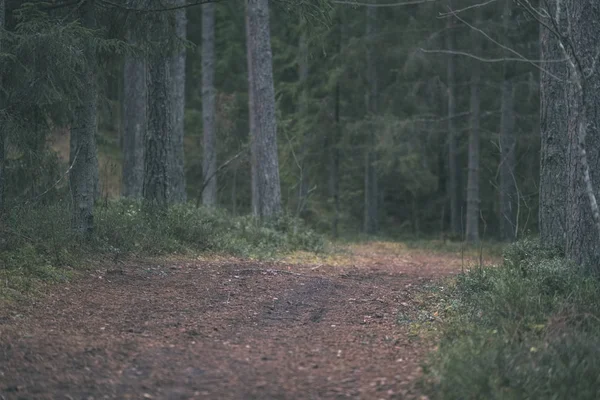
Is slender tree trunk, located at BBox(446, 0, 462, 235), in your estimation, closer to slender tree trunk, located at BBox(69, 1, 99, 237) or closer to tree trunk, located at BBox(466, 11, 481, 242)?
tree trunk, located at BBox(466, 11, 481, 242)

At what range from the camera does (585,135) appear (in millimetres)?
7871

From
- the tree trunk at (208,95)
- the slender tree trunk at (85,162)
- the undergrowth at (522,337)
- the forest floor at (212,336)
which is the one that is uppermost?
the tree trunk at (208,95)

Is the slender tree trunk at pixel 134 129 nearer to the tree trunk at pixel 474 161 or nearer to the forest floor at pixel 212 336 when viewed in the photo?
the tree trunk at pixel 474 161

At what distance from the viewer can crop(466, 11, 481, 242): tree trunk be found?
23578 mm

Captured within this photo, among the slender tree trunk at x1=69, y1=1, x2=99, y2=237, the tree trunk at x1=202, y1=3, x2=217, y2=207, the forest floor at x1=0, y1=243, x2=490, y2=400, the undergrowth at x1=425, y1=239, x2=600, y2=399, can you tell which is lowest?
the forest floor at x1=0, y1=243, x2=490, y2=400

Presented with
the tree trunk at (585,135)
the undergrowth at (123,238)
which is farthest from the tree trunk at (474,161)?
the tree trunk at (585,135)

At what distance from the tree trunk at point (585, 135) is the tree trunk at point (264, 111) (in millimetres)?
10651

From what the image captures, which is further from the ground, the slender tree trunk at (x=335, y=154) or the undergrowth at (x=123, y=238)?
the slender tree trunk at (x=335, y=154)

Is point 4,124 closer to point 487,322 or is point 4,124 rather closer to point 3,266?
point 3,266

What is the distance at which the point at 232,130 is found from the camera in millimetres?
32406

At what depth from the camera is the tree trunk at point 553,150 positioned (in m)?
10.8

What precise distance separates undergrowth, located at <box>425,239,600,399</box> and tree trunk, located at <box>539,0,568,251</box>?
1.99 m

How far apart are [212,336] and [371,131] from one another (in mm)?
21285

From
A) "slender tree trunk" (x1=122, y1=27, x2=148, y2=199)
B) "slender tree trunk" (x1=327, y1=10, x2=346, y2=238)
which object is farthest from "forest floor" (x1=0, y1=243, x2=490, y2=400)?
"slender tree trunk" (x1=327, y1=10, x2=346, y2=238)
